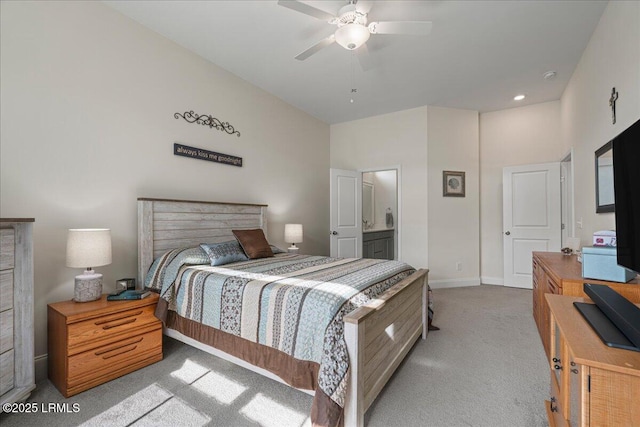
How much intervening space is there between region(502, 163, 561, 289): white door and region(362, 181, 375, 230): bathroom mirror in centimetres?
267

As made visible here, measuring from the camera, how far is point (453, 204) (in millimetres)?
4652

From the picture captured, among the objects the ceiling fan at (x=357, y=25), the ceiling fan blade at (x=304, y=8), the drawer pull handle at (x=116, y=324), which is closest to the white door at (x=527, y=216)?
the ceiling fan at (x=357, y=25)

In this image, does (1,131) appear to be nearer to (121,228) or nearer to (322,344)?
(121,228)

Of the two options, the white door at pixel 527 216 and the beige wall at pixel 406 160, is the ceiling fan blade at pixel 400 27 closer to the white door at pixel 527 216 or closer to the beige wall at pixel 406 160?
the beige wall at pixel 406 160

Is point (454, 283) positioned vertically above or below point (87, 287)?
below

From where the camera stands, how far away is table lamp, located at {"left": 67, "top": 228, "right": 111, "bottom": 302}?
200 cm

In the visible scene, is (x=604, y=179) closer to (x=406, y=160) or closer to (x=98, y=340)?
(x=406, y=160)

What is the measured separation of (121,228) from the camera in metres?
2.55

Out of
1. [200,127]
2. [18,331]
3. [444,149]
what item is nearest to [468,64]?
[444,149]

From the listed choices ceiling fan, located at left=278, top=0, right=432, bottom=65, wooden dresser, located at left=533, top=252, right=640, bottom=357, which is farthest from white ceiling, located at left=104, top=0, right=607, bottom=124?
wooden dresser, located at left=533, top=252, right=640, bottom=357

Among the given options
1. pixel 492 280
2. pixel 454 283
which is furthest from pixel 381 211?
pixel 492 280

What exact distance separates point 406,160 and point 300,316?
12.1 feet

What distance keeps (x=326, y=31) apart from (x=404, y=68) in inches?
45.6

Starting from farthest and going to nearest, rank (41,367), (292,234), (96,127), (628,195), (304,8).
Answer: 1. (292,234)
2. (96,127)
3. (41,367)
4. (304,8)
5. (628,195)
